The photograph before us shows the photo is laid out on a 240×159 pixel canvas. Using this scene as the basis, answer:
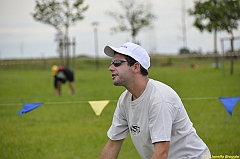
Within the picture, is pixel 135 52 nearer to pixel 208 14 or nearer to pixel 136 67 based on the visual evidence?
pixel 136 67

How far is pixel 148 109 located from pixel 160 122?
16 centimetres

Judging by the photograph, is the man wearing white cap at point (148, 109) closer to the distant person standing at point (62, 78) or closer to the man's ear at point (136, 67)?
the man's ear at point (136, 67)

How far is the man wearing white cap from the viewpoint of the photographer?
377cm

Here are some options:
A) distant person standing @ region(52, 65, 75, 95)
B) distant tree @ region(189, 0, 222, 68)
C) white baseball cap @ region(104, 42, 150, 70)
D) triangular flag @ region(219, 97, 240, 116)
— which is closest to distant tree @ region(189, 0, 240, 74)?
distant tree @ region(189, 0, 222, 68)

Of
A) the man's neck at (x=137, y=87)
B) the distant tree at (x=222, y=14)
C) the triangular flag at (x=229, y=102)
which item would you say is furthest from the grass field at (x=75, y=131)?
the distant tree at (x=222, y=14)

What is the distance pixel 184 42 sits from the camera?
5269 cm

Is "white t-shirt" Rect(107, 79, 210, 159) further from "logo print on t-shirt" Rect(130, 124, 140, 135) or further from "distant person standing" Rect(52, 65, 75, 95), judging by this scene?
"distant person standing" Rect(52, 65, 75, 95)

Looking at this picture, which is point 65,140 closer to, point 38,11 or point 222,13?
point 222,13

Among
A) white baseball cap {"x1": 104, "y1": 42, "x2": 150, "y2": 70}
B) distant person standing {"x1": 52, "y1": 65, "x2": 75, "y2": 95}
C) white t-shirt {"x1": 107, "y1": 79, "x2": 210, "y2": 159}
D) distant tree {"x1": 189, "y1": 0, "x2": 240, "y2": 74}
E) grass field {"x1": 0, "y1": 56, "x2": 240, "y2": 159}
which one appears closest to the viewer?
white t-shirt {"x1": 107, "y1": 79, "x2": 210, "y2": 159}

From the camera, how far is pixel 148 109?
3836 millimetres

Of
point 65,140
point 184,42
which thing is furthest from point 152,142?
point 184,42

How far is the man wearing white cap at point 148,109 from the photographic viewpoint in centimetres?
377

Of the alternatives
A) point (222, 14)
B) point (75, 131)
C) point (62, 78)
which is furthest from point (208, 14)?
point (75, 131)

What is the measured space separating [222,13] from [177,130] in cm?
2652
